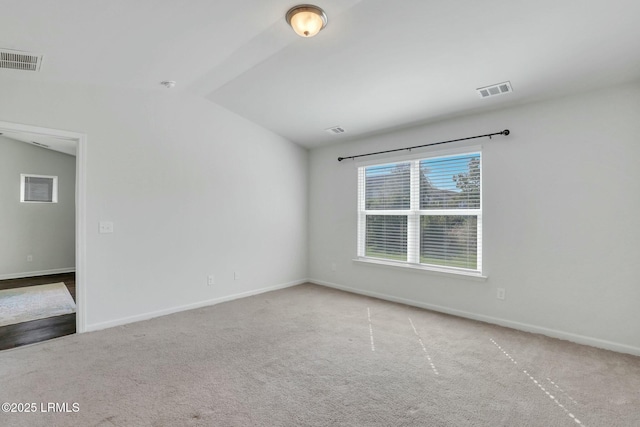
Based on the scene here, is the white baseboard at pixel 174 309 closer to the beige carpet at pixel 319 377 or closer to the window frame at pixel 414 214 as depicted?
the beige carpet at pixel 319 377

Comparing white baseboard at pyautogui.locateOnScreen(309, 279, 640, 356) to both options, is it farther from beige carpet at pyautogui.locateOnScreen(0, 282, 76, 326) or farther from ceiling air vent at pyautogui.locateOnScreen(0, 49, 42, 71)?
ceiling air vent at pyautogui.locateOnScreen(0, 49, 42, 71)

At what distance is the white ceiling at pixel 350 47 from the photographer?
2.16m

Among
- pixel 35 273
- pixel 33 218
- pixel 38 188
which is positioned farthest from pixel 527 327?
pixel 38 188

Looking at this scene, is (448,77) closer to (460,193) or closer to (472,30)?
(472,30)

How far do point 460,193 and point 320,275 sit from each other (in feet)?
8.90

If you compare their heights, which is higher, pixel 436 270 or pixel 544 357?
pixel 436 270

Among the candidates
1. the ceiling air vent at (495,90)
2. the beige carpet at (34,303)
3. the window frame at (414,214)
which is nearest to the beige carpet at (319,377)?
the window frame at (414,214)

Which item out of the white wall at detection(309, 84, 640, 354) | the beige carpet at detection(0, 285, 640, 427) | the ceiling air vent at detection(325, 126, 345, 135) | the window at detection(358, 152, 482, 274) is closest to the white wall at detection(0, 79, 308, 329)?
the beige carpet at detection(0, 285, 640, 427)

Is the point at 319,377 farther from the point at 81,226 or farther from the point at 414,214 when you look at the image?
the point at 81,226

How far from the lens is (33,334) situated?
3.19 metres

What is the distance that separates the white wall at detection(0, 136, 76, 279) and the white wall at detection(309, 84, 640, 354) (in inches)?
288

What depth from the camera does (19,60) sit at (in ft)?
8.42

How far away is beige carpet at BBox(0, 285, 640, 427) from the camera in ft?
6.20

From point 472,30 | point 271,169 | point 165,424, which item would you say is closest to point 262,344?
point 165,424
